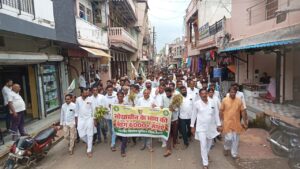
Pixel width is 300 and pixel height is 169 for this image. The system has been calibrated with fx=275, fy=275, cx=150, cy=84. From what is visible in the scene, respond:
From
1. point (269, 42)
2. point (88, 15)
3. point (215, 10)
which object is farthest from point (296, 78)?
point (215, 10)

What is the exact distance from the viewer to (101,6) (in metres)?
18.8

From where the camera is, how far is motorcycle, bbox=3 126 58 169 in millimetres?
5691

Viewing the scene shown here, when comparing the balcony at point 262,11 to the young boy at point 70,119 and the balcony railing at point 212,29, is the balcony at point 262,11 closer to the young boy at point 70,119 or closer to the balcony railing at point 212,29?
the balcony railing at point 212,29

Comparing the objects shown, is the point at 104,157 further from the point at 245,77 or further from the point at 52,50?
the point at 245,77

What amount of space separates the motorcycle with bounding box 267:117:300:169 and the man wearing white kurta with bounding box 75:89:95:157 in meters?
4.23

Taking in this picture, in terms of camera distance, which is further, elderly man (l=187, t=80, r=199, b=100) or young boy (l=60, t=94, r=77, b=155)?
elderly man (l=187, t=80, r=199, b=100)

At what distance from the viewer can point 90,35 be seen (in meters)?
14.9

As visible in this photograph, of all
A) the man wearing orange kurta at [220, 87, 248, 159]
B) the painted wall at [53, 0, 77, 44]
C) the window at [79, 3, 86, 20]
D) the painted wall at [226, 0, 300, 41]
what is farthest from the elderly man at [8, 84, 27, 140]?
the painted wall at [226, 0, 300, 41]

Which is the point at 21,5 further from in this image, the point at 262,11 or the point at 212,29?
the point at 212,29

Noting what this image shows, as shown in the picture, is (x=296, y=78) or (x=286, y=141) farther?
(x=296, y=78)

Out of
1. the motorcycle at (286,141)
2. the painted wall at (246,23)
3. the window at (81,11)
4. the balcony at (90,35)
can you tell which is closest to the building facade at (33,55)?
the balcony at (90,35)

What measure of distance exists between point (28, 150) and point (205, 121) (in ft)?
12.5

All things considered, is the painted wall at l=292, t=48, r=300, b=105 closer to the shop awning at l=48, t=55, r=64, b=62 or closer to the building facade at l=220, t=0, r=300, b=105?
the building facade at l=220, t=0, r=300, b=105

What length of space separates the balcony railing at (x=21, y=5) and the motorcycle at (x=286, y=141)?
706 cm
